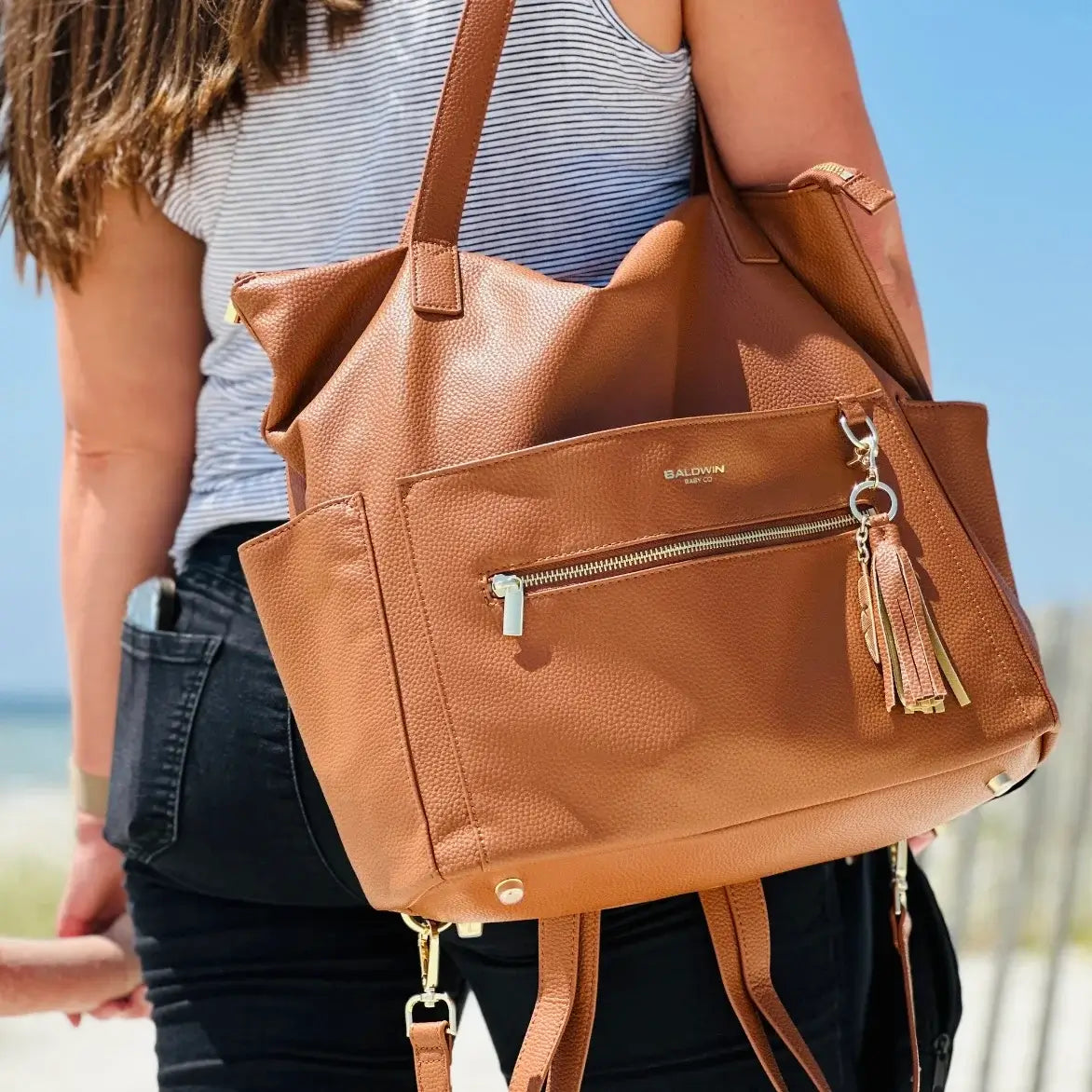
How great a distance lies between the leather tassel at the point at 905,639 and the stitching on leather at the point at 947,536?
0.14 feet

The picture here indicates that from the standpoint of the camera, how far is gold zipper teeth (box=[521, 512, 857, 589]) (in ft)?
2.79

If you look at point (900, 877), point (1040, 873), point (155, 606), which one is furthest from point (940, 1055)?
point (1040, 873)

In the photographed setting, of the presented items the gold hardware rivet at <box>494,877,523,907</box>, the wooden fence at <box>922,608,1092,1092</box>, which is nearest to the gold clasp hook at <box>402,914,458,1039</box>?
the gold hardware rivet at <box>494,877,523,907</box>

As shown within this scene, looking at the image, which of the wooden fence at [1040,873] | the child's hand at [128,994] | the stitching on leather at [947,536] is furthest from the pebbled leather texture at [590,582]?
the wooden fence at [1040,873]

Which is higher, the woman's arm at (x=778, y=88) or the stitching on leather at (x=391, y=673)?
the woman's arm at (x=778, y=88)

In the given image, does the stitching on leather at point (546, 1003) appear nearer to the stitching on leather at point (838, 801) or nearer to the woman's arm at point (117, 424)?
the stitching on leather at point (838, 801)

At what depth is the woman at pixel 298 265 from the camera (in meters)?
0.98

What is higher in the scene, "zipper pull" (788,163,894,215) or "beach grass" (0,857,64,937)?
"zipper pull" (788,163,894,215)

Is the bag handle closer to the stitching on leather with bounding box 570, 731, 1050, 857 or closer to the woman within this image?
the woman

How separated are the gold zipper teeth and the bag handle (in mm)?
204

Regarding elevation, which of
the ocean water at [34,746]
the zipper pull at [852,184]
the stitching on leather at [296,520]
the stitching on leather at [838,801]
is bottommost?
the ocean water at [34,746]

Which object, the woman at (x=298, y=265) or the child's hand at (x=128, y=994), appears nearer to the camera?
the woman at (x=298, y=265)

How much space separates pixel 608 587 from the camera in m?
0.85

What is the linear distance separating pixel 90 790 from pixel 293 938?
366mm
